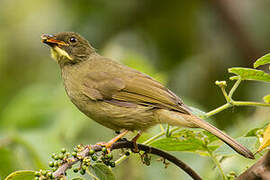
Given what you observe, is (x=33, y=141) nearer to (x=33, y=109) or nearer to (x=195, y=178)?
(x=33, y=109)

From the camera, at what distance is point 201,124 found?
3.24 m

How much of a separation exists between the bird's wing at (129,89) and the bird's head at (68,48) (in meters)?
0.42

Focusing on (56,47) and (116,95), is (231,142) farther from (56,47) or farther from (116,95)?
(56,47)

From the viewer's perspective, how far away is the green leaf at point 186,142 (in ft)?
9.18

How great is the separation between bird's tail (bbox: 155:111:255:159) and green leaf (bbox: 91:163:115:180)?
2.38 ft

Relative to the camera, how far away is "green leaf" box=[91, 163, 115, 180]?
245cm

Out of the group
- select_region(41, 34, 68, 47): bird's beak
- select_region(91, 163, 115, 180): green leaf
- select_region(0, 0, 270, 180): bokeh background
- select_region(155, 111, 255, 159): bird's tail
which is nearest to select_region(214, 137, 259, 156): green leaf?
select_region(155, 111, 255, 159): bird's tail

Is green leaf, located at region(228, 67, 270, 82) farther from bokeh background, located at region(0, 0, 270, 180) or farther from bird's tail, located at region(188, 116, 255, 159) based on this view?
bokeh background, located at region(0, 0, 270, 180)

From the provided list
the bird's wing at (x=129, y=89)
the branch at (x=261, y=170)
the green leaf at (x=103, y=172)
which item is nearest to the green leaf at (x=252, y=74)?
the branch at (x=261, y=170)

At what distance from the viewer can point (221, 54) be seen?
674cm

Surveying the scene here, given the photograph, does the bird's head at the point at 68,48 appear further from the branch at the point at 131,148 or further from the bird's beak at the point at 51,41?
the branch at the point at 131,148

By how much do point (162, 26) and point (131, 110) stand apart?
10.0 ft

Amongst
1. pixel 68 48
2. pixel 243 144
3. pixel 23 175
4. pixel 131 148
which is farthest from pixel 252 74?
pixel 68 48

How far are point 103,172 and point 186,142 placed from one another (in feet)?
1.94
